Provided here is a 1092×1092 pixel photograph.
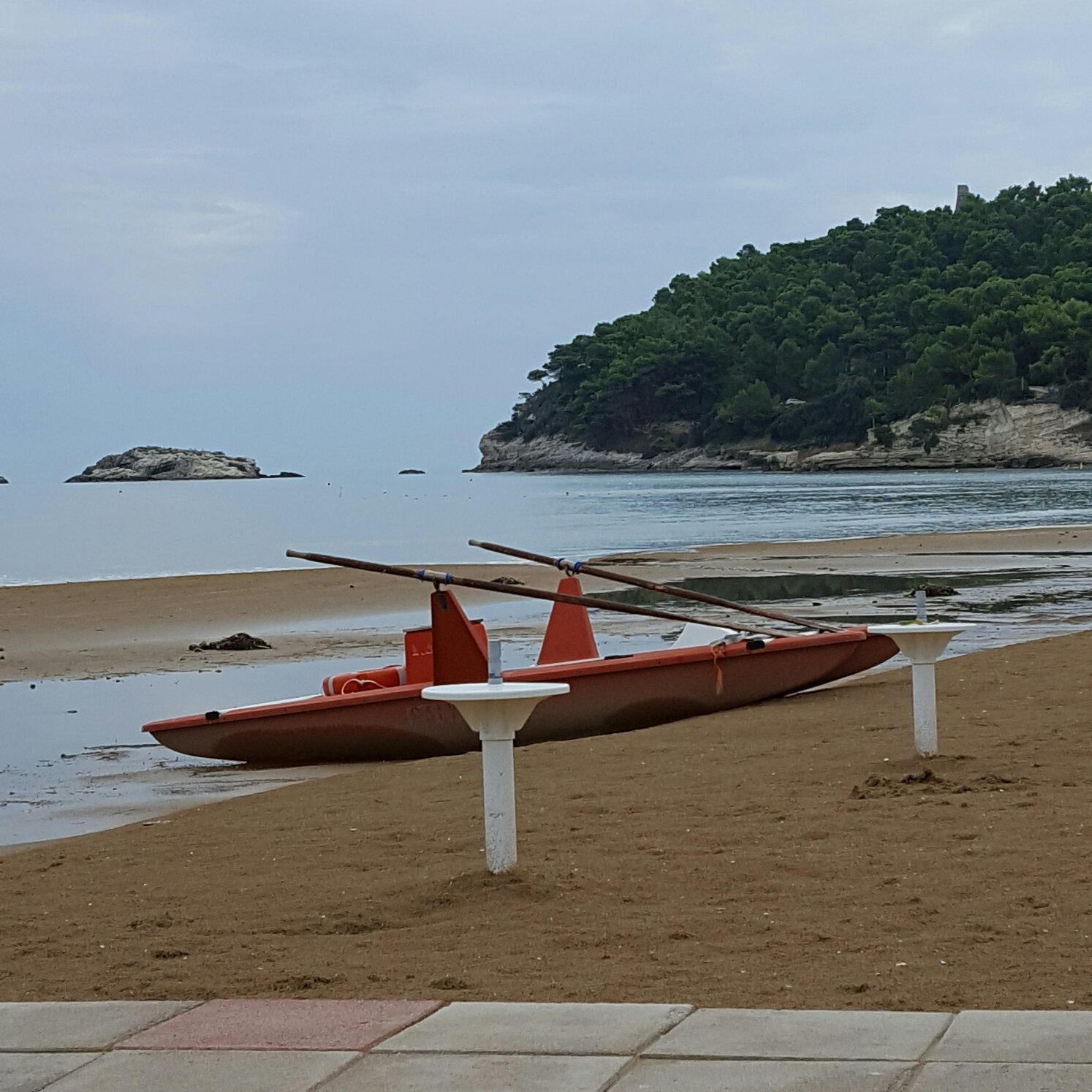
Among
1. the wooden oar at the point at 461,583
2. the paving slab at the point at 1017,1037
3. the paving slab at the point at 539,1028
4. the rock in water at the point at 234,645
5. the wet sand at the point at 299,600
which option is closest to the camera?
the paving slab at the point at 1017,1037

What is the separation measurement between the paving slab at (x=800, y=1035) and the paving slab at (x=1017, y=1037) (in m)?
0.06

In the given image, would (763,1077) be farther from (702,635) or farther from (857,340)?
(857,340)

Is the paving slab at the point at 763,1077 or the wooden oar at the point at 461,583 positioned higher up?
the wooden oar at the point at 461,583

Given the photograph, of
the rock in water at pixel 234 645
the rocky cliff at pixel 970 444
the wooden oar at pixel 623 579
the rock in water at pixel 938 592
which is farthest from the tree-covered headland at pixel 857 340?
the wooden oar at pixel 623 579

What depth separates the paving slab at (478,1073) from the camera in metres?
3.88

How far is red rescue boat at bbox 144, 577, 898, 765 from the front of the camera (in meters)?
12.1

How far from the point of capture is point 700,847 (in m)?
7.15

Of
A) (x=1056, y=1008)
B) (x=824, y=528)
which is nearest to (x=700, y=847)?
(x=1056, y=1008)

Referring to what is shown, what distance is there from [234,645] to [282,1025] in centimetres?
1614

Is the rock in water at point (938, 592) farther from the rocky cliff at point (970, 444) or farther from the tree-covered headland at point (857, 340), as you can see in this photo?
the tree-covered headland at point (857, 340)

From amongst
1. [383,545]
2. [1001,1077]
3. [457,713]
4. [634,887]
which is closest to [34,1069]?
[1001,1077]

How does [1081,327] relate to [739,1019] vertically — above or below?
above

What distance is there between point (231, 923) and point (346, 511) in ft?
291

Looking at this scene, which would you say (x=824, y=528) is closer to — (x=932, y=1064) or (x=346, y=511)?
(x=932, y=1064)
